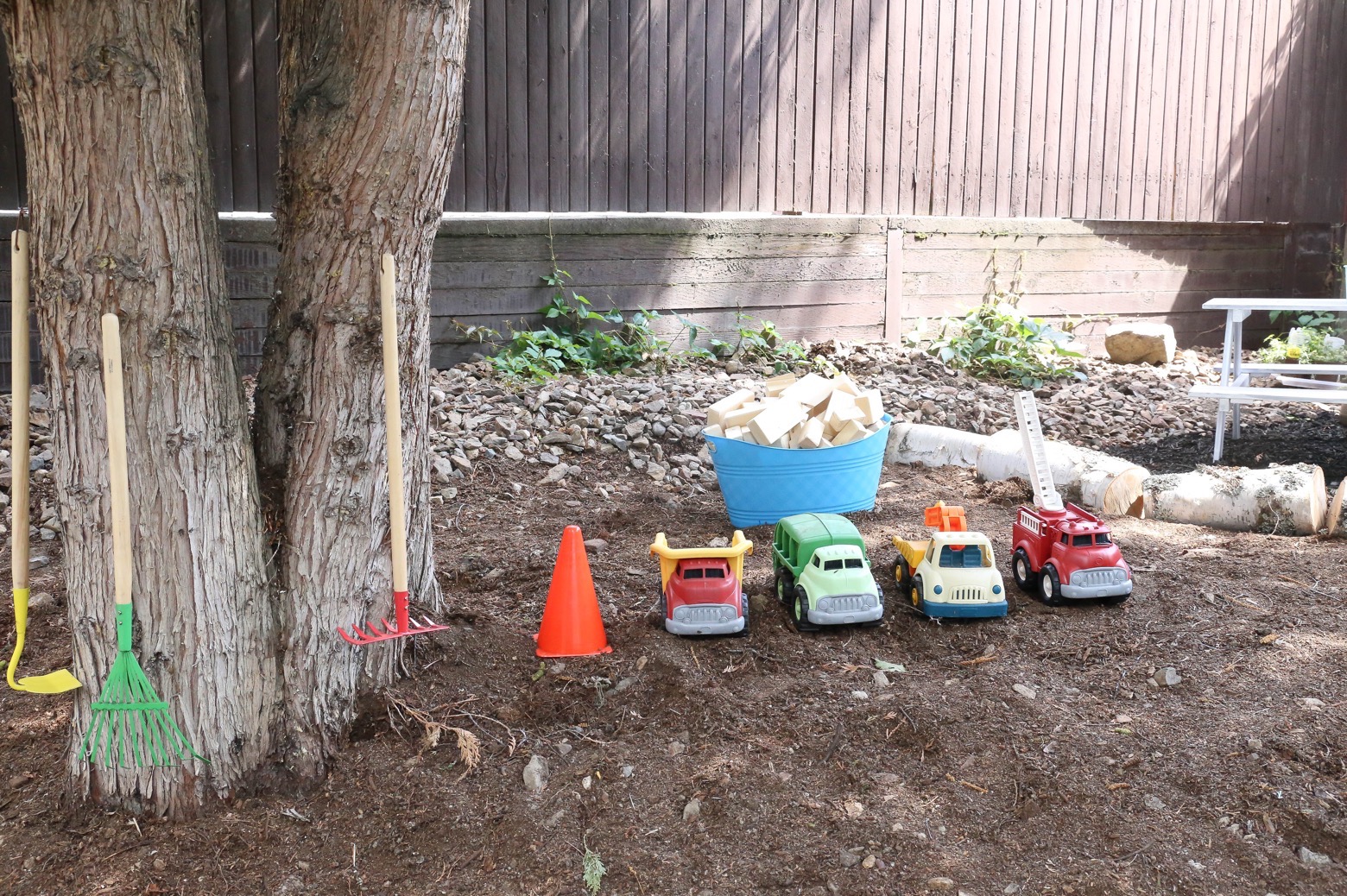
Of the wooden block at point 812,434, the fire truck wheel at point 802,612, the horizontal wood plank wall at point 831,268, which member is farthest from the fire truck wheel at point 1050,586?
the horizontal wood plank wall at point 831,268

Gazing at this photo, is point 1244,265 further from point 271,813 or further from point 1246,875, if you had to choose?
point 271,813

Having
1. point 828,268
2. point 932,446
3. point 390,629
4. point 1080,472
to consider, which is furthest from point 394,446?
point 828,268

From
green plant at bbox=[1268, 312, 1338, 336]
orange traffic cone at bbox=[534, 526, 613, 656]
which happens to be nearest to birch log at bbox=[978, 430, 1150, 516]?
orange traffic cone at bbox=[534, 526, 613, 656]

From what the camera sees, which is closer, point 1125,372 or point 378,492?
point 378,492

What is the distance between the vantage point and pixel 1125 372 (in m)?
8.99

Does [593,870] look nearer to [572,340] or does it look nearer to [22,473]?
[22,473]

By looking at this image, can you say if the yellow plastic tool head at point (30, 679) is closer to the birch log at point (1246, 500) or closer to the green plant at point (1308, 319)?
the birch log at point (1246, 500)

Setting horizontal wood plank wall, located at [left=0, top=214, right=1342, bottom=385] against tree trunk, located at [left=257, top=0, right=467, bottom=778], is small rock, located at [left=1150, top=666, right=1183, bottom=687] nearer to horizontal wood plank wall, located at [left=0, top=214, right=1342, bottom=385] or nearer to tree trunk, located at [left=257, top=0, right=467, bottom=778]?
tree trunk, located at [left=257, top=0, right=467, bottom=778]

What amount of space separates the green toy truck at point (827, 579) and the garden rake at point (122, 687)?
5.72 feet

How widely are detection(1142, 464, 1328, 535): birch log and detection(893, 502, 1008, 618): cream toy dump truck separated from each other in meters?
1.77

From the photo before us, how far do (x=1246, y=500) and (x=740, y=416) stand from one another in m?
2.25

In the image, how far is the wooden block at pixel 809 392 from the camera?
483 centimetres

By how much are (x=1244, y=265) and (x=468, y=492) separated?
9141mm

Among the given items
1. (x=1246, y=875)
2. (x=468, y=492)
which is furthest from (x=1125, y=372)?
(x=1246, y=875)
